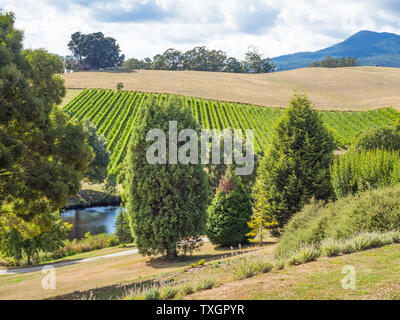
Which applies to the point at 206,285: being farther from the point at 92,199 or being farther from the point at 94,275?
the point at 92,199

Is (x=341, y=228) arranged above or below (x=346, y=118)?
below

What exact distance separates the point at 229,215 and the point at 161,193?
482 centimetres

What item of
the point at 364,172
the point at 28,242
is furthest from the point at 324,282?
the point at 28,242

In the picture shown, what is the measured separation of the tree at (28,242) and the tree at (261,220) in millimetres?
10306

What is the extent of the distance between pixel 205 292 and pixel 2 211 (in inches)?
346

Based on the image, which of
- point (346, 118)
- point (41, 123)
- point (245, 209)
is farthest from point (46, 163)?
point (346, 118)

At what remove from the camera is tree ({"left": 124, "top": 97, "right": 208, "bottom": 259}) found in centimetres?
1703

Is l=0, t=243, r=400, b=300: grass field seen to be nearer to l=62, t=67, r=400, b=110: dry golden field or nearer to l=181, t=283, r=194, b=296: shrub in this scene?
l=181, t=283, r=194, b=296: shrub

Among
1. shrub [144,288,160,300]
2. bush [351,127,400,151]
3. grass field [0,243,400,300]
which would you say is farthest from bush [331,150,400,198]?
shrub [144,288,160,300]

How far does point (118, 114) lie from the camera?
7038 centimetres

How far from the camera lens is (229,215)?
66.9 ft

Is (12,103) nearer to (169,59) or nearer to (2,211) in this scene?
(2,211)

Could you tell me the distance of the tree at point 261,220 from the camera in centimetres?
1939
